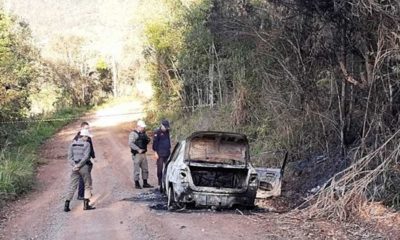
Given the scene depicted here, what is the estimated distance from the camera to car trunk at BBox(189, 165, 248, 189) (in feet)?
36.4

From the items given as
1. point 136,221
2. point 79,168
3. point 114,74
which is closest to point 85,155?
point 79,168

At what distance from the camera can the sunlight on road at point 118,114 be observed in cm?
3799

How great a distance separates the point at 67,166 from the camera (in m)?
20.1

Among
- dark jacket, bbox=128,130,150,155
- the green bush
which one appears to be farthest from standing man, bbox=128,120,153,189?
the green bush

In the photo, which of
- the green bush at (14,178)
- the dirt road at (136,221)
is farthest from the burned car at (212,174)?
the green bush at (14,178)

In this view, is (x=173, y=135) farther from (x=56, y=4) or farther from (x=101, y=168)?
(x=56, y=4)

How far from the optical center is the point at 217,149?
11.5m

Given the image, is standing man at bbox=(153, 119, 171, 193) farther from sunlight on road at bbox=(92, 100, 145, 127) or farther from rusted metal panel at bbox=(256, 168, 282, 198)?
sunlight on road at bbox=(92, 100, 145, 127)

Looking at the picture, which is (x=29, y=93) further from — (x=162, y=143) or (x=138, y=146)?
(x=162, y=143)

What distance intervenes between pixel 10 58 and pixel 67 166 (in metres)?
4.85

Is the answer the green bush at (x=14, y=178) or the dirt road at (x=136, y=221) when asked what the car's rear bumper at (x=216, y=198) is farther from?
the green bush at (x=14, y=178)

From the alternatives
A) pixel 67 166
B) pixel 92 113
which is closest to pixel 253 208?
pixel 67 166

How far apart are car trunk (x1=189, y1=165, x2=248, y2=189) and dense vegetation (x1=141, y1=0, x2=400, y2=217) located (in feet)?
5.81

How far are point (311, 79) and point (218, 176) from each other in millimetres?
4317
